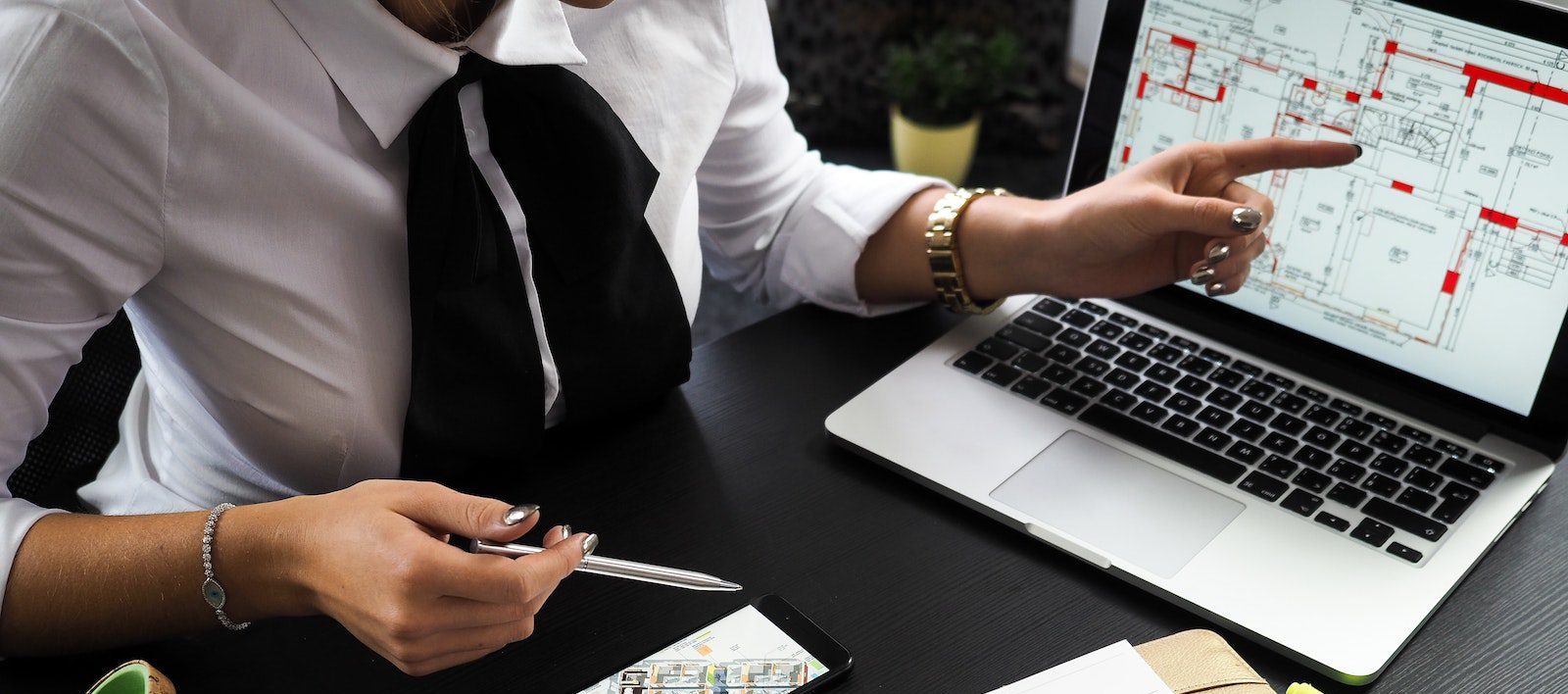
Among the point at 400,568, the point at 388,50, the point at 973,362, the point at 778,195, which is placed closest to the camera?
the point at 400,568

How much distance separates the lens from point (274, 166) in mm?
763

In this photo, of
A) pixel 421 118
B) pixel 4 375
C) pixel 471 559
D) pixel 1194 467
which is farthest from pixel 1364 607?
pixel 4 375

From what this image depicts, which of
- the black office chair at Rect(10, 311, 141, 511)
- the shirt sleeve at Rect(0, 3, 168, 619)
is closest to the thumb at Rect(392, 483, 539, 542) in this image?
the shirt sleeve at Rect(0, 3, 168, 619)

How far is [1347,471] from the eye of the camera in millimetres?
835

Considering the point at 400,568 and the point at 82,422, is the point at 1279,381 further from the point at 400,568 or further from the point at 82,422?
the point at 82,422

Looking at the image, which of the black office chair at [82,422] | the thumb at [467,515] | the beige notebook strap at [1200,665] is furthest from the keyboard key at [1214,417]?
the black office chair at [82,422]

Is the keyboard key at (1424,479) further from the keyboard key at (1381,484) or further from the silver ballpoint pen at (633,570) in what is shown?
the silver ballpoint pen at (633,570)

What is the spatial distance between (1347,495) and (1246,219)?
20cm

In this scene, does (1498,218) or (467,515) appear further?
(1498,218)

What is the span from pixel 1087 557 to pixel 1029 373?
202 mm

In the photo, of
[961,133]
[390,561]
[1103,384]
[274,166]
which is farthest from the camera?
[961,133]

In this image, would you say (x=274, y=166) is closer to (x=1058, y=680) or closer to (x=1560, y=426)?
(x=1058, y=680)

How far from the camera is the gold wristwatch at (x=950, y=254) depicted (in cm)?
100

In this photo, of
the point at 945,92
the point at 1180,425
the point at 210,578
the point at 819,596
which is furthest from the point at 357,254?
the point at 945,92
